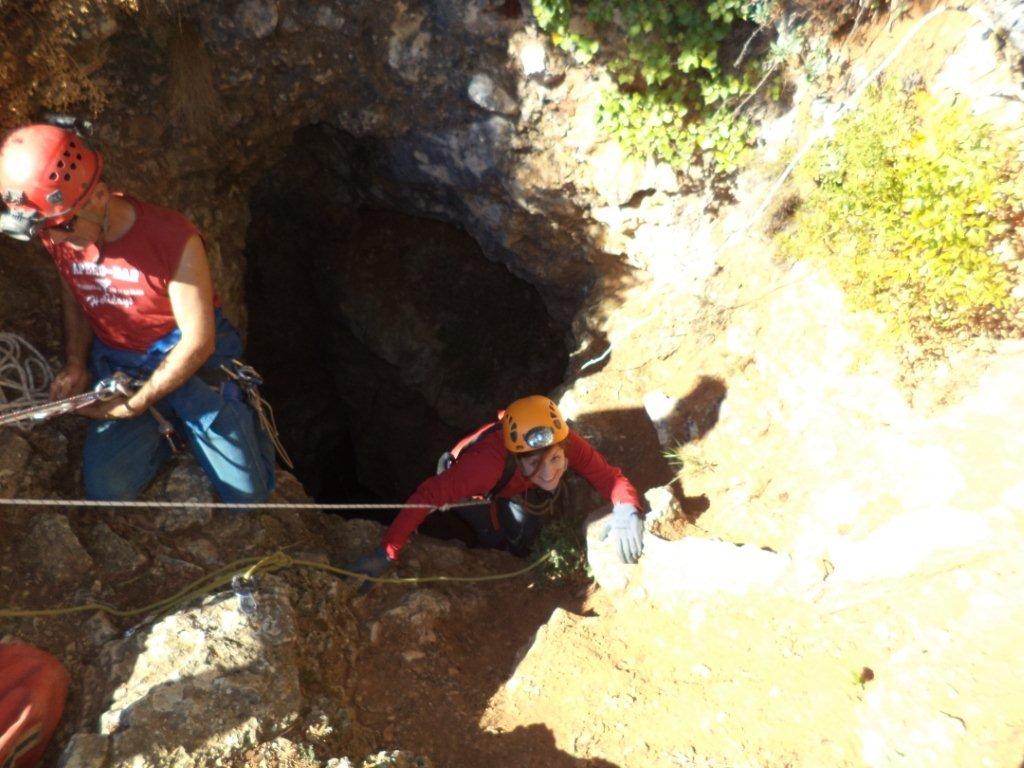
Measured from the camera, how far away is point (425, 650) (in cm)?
424

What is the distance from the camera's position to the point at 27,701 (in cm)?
304

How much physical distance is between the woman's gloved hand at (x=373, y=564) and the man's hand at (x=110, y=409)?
1.57 m

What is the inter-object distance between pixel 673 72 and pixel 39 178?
3.88 metres

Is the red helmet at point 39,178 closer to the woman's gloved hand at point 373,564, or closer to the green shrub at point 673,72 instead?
the woman's gloved hand at point 373,564

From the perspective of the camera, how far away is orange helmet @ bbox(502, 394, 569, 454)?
176 inches

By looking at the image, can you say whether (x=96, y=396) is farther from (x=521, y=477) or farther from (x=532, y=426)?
(x=521, y=477)

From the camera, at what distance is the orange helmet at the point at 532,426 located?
4.48m

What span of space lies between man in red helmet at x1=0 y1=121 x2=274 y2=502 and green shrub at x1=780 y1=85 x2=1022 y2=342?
3.49 metres

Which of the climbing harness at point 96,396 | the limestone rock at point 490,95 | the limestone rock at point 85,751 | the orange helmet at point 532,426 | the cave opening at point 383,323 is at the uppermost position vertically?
the limestone rock at point 490,95

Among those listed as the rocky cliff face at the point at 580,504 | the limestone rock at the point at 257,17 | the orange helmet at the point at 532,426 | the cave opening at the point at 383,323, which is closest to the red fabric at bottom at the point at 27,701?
the rocky cliff face at the point at 580,504

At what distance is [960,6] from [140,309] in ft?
15.8

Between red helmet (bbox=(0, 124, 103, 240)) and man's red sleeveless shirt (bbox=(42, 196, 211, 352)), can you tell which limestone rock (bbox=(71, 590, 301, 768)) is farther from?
red helmet (bbox=(0, 124, 103, 240))

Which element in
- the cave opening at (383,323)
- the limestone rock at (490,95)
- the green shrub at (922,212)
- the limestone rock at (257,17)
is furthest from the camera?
the cave opening at (383,323)

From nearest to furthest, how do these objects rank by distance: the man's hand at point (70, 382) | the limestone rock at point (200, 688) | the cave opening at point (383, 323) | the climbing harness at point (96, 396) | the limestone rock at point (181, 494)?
the limestone rock at point (200, 688) → the climbing harness at point (96, 396) → the man's hand at point (70, 382) → the limestone rock at point (181, 494) → the cave opening at point (383, 323)
